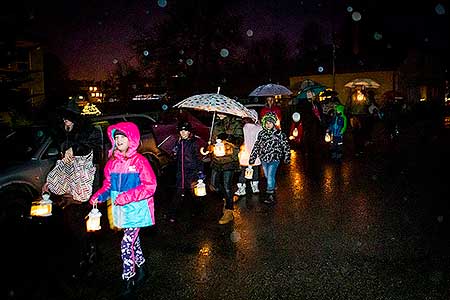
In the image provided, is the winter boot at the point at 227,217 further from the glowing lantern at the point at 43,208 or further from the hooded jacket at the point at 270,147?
the glowing lantern at the point at 43,208

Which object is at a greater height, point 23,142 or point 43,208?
point 23,142

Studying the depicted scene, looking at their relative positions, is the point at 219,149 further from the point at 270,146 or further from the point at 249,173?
the point at 249,173

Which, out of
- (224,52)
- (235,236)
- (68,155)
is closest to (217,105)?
(235,236)

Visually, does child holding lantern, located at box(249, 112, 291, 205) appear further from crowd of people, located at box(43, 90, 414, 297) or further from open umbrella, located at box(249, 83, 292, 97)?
open umbrella, located at box(249, 83, 292, 97)

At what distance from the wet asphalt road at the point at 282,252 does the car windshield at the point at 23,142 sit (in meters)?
1.19

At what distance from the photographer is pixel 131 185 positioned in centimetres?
483

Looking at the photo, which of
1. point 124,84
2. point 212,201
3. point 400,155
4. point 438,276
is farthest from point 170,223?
point 124,84

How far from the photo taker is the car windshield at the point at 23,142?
7250mm

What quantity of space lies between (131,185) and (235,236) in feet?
7.89

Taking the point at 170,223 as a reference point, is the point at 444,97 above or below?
above

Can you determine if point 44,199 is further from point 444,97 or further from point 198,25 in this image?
point 444,97

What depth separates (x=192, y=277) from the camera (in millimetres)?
5258

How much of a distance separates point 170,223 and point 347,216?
2.97 m

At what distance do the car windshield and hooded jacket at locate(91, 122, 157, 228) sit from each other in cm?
306
